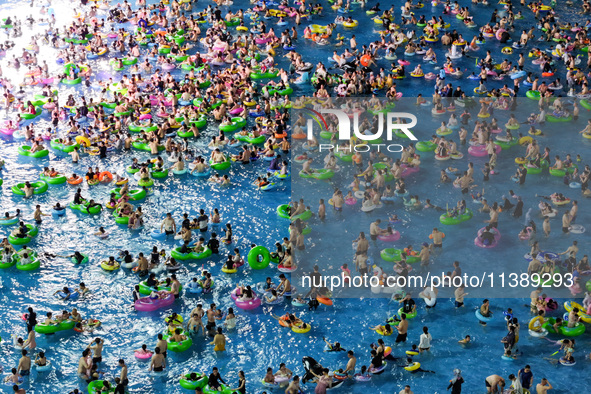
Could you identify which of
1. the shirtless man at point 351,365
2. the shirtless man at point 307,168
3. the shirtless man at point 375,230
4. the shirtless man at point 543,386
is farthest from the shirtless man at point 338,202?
the shirtless man at point 543,386

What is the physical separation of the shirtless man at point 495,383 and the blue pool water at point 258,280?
68 cm

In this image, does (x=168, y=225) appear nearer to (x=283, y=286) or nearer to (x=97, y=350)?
(x=283, y=286)

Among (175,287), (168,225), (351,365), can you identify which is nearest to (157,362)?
(175,287)

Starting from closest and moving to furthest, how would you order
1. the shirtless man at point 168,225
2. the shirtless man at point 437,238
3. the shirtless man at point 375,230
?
1. the shirtless man at point 437,238
2. the shirtless man at point 375,230
3. the shirtless man at point 168,225

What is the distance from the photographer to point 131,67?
180ft

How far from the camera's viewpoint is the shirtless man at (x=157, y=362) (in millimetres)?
30969

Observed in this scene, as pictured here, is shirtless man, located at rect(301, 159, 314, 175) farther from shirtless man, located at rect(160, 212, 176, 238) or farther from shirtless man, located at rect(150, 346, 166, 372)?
shirtless man, located at rect(150, 346, 166, 372)

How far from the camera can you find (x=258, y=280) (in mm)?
35844

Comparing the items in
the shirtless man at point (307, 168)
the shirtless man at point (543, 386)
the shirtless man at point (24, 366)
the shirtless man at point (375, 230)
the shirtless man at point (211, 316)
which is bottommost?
the shirtless man at point (543, 386)

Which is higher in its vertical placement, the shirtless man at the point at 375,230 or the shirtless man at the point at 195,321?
the shirtless man at the point at 375,230

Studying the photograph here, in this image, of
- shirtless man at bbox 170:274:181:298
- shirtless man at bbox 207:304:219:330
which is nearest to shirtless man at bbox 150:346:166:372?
shirtless man at bbox 207:304:219:330

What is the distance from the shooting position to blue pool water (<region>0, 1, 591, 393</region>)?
3116 cm

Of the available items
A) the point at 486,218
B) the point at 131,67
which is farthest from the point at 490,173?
the point at 131,67

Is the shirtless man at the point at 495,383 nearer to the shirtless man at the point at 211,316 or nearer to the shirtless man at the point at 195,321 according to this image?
the shirtless man at the point at 211,316
